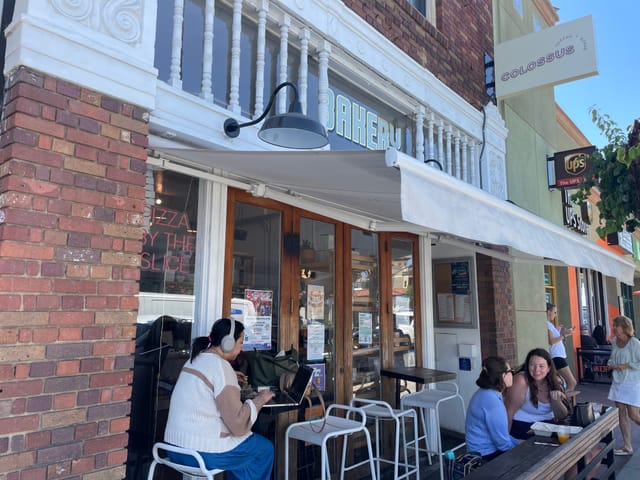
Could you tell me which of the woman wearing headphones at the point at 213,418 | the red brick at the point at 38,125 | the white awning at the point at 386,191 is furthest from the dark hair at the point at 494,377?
the red brick at the point at 38,125

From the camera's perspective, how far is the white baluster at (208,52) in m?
3.47

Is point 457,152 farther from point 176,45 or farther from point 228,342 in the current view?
point 228,342

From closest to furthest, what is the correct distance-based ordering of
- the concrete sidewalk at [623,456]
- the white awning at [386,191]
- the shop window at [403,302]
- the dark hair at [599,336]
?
the white awning at [386,191] → the concrete sidewalk at [623,456] → the shop window at [403,302] → the dark hair at [599,336]

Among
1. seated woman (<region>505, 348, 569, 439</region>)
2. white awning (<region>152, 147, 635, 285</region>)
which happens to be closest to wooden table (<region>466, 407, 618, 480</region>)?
seated woman (<region>505, 348, 569, 439</region>)

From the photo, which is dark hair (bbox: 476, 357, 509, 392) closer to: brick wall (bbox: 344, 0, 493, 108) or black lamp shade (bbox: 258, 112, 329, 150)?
Result: black lamp shade (bbox: 258, 112, 329, 150)

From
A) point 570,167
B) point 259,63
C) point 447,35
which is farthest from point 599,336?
point 259,63

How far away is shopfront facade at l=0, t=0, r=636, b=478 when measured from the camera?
234cm

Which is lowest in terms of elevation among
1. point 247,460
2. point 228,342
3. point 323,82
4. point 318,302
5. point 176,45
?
point 247,460

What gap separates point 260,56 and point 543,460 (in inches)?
135

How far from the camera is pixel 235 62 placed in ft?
12.1

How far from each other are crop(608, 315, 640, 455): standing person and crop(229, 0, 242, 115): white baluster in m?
5.01

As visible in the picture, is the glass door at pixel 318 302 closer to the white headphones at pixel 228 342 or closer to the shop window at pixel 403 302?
the shop window at pixel 403 302

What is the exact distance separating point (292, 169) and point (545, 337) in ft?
22.4

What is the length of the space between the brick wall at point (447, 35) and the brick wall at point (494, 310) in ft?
7.88
